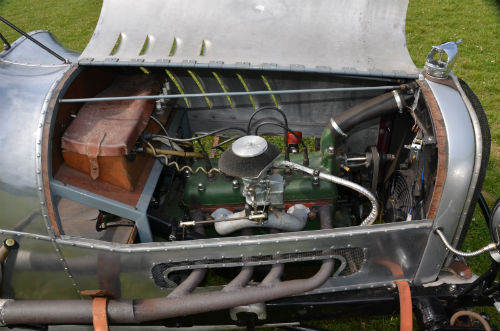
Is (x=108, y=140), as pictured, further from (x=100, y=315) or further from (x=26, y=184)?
(x=100, y=315)

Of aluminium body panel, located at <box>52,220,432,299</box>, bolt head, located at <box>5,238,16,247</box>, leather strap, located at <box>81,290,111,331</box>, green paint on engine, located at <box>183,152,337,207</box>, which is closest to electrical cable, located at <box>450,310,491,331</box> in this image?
aluminium body panel, located at <box>52,220,432,299</box>

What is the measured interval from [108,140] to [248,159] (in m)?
0.78

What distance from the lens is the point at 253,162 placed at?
2.18 meters

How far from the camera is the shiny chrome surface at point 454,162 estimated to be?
2.02 metres

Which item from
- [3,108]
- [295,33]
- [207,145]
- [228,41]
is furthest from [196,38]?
[207,145]

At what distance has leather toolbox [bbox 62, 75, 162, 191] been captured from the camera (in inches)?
89.7

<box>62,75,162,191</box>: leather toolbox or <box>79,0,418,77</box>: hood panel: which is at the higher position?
<box>79,0,418,77</box>: hood panel

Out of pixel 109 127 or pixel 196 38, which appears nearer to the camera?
pixel 109 127

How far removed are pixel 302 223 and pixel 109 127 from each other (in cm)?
125

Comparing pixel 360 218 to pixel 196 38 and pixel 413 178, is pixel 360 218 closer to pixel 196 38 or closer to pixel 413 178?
pixel 413 178

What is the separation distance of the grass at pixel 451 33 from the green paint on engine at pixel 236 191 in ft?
3.29

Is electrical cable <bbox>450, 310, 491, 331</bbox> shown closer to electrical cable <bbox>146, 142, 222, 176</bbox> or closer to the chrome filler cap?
the chrome filler cap

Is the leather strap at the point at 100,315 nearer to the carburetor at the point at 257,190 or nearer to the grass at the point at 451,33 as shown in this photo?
the carburetor at the point at 257,190

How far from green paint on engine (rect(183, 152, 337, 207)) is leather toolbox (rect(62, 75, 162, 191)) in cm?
38
